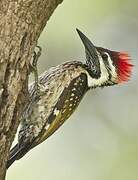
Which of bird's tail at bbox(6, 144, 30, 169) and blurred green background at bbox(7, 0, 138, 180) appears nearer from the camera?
bird's tail at bbox(6, 144, 30, 169)

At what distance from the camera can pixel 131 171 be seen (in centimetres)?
735

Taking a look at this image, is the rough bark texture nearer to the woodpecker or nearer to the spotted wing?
the woodpecker

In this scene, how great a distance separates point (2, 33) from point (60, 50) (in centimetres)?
374

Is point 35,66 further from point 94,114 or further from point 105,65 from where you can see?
point 94,114

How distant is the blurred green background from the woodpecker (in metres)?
1.47

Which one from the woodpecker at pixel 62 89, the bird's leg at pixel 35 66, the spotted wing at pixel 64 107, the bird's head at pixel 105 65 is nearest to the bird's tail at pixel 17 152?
the woodpecker at pixel 62 89

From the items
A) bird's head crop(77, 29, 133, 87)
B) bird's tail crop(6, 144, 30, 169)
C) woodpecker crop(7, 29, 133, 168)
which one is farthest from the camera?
bird's head crop(77, 29, 133, 87)

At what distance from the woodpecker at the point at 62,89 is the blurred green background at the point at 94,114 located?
1465 mm

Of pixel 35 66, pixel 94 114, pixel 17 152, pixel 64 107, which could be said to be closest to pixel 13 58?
pixel 35 66

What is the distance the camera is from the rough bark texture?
Answer: 3664 mm

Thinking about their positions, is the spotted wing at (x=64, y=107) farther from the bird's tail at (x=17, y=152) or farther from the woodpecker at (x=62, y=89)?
the bird's tail at (x=17, y=152)

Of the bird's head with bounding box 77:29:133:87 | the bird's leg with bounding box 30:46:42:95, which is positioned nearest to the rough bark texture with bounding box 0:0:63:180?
the bird's leg with bounding box 30:46:42:95

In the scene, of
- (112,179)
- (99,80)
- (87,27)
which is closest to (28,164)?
(112,179)

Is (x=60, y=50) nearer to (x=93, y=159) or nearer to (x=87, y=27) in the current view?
(x=87, y=27)
